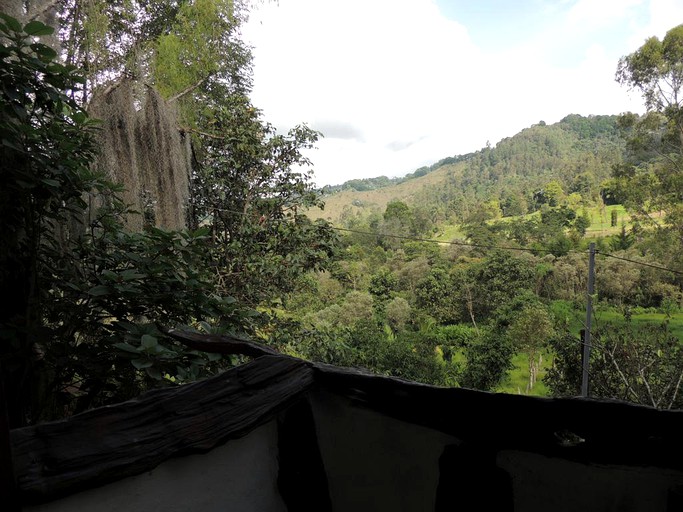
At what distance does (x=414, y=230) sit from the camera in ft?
116

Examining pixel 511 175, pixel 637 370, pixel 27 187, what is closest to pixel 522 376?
pixel 637 370

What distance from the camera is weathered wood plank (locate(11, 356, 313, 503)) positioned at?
0.70 meters

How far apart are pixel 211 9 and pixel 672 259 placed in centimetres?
1501

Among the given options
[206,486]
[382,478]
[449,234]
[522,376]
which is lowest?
[522,376]

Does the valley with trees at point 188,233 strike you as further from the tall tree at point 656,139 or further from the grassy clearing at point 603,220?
the grassy clearing at point 603,220

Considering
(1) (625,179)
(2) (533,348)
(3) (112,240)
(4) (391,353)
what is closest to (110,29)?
(3) (112,240)

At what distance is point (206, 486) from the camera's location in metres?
1.01

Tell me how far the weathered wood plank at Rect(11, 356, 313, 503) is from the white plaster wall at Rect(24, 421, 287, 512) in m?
0.09

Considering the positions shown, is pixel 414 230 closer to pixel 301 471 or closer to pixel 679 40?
pixel 679 40

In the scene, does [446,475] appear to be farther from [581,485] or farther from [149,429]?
[149,429]

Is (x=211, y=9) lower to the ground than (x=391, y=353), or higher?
higher

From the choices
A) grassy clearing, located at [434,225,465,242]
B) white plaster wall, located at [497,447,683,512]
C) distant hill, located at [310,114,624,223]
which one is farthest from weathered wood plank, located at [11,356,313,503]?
distant hill, located at [310,114,624,223]

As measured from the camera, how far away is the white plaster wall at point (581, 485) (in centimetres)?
93

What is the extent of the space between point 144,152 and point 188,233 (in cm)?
308
